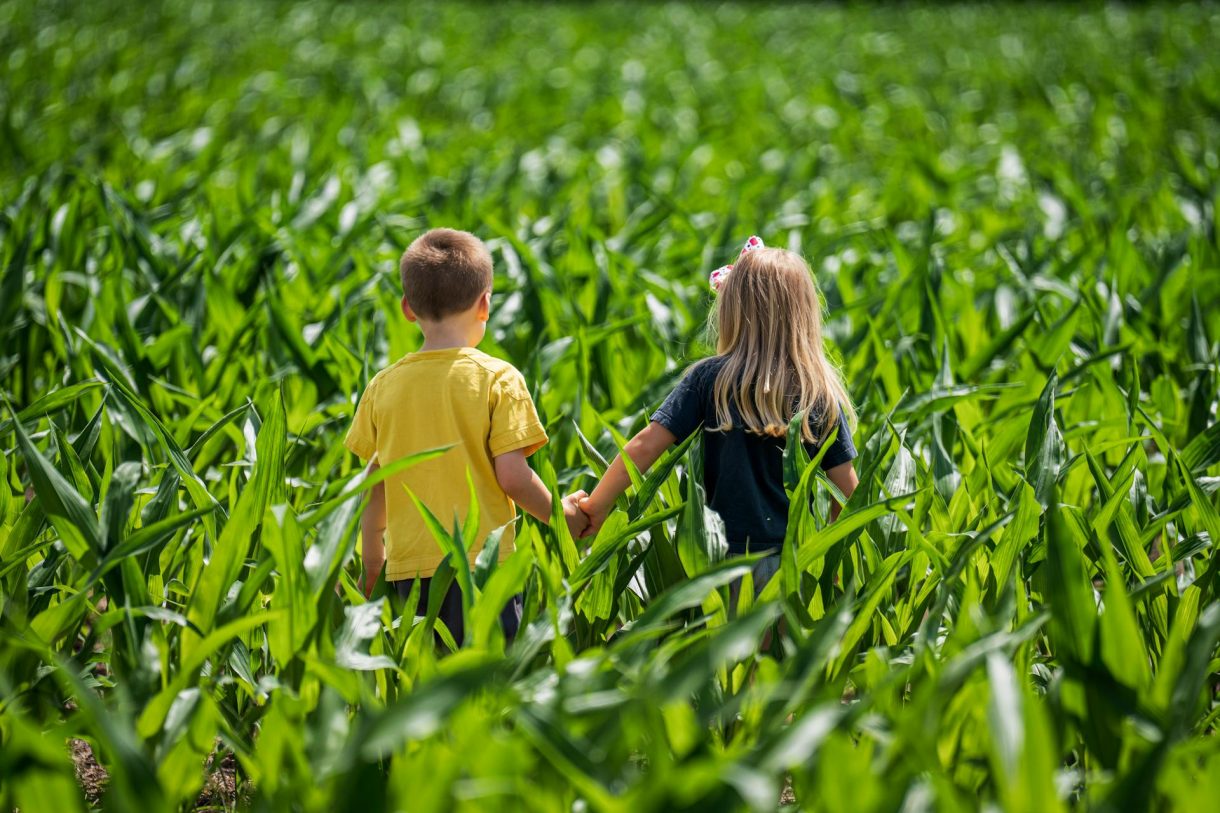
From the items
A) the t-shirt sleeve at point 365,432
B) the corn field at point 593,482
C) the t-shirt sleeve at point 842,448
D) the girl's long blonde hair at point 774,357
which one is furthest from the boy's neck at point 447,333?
the t-shirt sleeve at point 842,448

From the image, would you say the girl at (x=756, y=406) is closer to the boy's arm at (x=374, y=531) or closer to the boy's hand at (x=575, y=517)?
the boy's hand at (x=575, y=517)

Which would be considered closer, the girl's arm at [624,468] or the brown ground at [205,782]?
the brown ground at [205,782]

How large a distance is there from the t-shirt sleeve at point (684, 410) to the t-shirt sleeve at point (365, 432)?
441 millimetres

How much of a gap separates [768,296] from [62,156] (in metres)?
4.12

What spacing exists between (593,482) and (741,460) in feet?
1.61

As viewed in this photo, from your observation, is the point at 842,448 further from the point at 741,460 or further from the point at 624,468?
the point at 624,468

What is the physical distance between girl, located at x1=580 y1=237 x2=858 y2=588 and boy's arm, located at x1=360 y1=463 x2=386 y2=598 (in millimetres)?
326

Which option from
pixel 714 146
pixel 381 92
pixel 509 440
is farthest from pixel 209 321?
pixel 381 92

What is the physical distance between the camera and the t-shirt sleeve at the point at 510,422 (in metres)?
1.81

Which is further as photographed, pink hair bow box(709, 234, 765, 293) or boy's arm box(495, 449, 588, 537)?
pink hair bow box(709, 234, 765, 293)

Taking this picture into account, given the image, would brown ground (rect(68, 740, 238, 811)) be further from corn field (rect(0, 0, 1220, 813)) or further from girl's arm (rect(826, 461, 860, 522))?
girl's arm (rect(826, 461, 860, 522))

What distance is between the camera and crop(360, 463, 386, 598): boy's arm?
6.23 ft

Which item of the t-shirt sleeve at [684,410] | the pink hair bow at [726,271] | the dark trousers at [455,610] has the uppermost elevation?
the pink hair bow at [726,271]

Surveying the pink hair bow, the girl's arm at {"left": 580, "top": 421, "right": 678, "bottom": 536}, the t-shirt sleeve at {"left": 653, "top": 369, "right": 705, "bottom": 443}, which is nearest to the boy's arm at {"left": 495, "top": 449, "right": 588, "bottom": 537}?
the girl's arm at {"left": 580, "top": 421, "right": 678, "bottom": 536}
